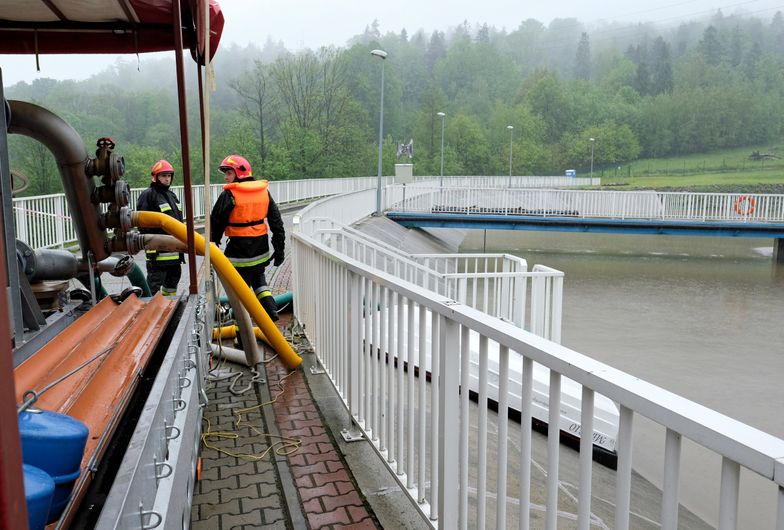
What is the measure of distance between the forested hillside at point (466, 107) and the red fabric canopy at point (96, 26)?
130ft

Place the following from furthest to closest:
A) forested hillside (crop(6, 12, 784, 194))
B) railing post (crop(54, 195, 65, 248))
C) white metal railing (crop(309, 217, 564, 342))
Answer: forested hillside (crop(6, 12, 784, 194)), railing post (crop(54, 195, 65, 248)), white metal railing (crop(309, 217, 564, 342))

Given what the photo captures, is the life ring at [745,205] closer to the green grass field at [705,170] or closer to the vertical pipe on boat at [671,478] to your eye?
the vertical pipe on boat at [671,478]

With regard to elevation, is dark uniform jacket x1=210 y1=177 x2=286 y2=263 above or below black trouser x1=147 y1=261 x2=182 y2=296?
above

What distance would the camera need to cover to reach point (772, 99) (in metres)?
126

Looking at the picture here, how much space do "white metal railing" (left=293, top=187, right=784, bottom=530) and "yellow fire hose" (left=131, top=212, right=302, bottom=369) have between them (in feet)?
1.24

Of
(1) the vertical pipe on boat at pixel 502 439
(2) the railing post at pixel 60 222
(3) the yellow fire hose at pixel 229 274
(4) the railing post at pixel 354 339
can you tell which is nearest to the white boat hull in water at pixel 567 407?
(3) the yellow fire hose at pixel 229 274

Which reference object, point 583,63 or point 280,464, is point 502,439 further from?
point 583,63

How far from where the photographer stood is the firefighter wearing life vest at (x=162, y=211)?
23.1 feet

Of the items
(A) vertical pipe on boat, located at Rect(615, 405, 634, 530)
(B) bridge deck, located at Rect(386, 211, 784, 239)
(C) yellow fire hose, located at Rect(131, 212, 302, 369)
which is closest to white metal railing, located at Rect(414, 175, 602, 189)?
(B) bridge deck, located at Rect(386, 211, 784, 239)

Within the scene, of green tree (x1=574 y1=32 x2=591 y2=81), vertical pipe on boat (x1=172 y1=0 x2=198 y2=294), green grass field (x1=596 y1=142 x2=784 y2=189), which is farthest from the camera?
green tree (x1=574 y1=32 x2=591 y2=81)

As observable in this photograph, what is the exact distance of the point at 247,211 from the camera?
254 inches

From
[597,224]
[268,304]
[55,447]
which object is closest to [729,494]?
[55,447]

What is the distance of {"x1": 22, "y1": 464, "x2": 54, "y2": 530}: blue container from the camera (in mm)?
1323

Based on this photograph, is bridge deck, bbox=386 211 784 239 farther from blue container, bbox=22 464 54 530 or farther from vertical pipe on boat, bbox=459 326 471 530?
blue container, bbox=22 464 54 530
